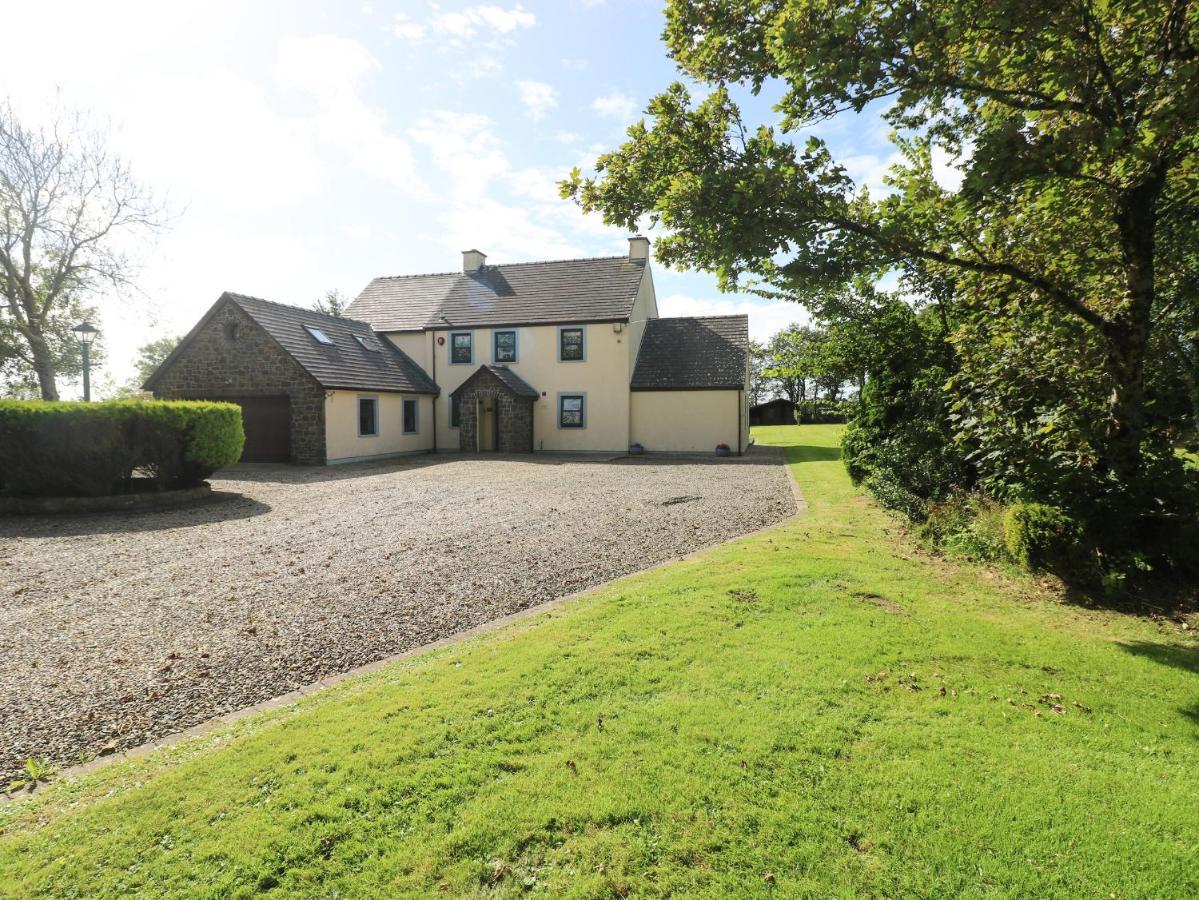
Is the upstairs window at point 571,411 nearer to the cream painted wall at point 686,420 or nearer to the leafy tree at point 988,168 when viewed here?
the cream painted wall at point 686,420

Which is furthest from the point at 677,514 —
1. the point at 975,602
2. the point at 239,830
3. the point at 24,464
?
the point at 24,464

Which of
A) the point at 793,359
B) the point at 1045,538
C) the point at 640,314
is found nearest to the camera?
the point at 1045,538

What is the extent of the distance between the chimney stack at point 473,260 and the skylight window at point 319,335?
9.19 m

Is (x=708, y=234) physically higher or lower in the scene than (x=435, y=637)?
A: higher

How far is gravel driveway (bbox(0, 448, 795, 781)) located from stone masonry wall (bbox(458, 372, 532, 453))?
34.7 feet

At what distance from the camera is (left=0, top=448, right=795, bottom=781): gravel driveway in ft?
14.1

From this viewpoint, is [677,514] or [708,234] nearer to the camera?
[708,234]

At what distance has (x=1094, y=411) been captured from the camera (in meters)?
6.73

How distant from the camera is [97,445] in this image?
37.3 feet

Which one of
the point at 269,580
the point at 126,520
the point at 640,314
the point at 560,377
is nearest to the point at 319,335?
the point at 560,377

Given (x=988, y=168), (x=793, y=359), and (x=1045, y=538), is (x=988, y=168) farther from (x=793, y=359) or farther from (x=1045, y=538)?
(x=793, y=359)

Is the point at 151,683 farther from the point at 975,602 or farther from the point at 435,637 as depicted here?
the point at 975,602

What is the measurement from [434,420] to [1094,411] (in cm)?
2399

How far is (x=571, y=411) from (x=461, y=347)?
5.99 metres
